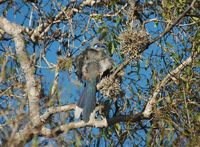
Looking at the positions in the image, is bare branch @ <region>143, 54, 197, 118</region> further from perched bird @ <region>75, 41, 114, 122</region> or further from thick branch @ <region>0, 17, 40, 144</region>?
thick branch @ <region>0, 17, 40, 144</region>

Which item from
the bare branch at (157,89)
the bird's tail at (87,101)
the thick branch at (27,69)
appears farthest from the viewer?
the bare branch at (157,89)

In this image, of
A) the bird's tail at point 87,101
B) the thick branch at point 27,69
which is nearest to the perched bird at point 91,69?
the bird's tail at point 87,101

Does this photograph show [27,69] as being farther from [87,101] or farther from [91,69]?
[91,69]

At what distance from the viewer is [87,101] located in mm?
4449

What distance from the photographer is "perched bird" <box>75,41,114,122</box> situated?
14.6ft

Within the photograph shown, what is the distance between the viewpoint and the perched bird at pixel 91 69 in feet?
14.6

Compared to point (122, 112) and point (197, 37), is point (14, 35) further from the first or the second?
point (197, 37)

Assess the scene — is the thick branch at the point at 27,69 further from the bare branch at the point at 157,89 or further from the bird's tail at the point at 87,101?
the bare branch at the point at 157,89

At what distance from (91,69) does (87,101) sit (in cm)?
50

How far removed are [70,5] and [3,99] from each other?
1.06 m

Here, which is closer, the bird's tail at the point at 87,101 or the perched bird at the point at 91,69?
the bird's tail at the point at 87,101

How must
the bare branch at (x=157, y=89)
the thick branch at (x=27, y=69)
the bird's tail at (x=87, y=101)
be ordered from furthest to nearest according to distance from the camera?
the bare branch at (x=157, y=89) < the bird's tail at (x=87, y=101) < the thick branch at (x=27, y=69)

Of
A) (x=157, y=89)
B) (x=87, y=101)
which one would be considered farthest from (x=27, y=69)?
(x=157, y=89)

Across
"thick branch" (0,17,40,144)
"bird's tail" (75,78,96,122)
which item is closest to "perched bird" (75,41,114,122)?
"bird's tail" (75,78,96,122)
